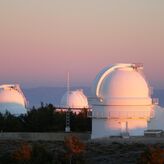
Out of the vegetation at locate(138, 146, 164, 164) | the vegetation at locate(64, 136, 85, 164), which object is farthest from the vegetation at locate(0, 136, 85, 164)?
the vegetation at locate(138, 146, 164, 164)

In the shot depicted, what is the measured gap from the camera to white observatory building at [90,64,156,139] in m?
46.2

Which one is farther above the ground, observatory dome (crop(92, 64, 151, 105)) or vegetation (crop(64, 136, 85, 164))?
observatory dome (crop(92, 64, 151, 105))

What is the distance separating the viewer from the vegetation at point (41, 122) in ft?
181

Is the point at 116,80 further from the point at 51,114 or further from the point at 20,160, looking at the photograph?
the point at 20,160

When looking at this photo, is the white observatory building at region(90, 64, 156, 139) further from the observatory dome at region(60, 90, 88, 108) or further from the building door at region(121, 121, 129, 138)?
the observatory dome at region(60, 90, 88, 108)

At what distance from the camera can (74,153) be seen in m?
28.8

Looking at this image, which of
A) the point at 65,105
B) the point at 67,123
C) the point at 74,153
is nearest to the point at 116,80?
the point at 67,123

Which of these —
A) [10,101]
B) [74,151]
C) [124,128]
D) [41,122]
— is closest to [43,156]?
[74,151]

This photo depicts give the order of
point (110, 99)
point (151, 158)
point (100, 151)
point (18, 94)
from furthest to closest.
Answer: point (18, 94)
point (110, 99)
point (100, 151)
point (151, 158)

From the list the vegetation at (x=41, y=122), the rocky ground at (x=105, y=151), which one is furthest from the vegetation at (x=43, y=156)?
the vegetation at (x=41, y=122)

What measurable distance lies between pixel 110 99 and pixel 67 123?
9.24 m

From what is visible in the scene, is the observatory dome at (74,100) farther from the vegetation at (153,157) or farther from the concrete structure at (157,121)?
the vegetation at (153,157)

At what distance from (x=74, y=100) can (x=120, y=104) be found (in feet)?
92.6

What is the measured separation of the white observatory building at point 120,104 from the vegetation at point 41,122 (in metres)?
7.57
